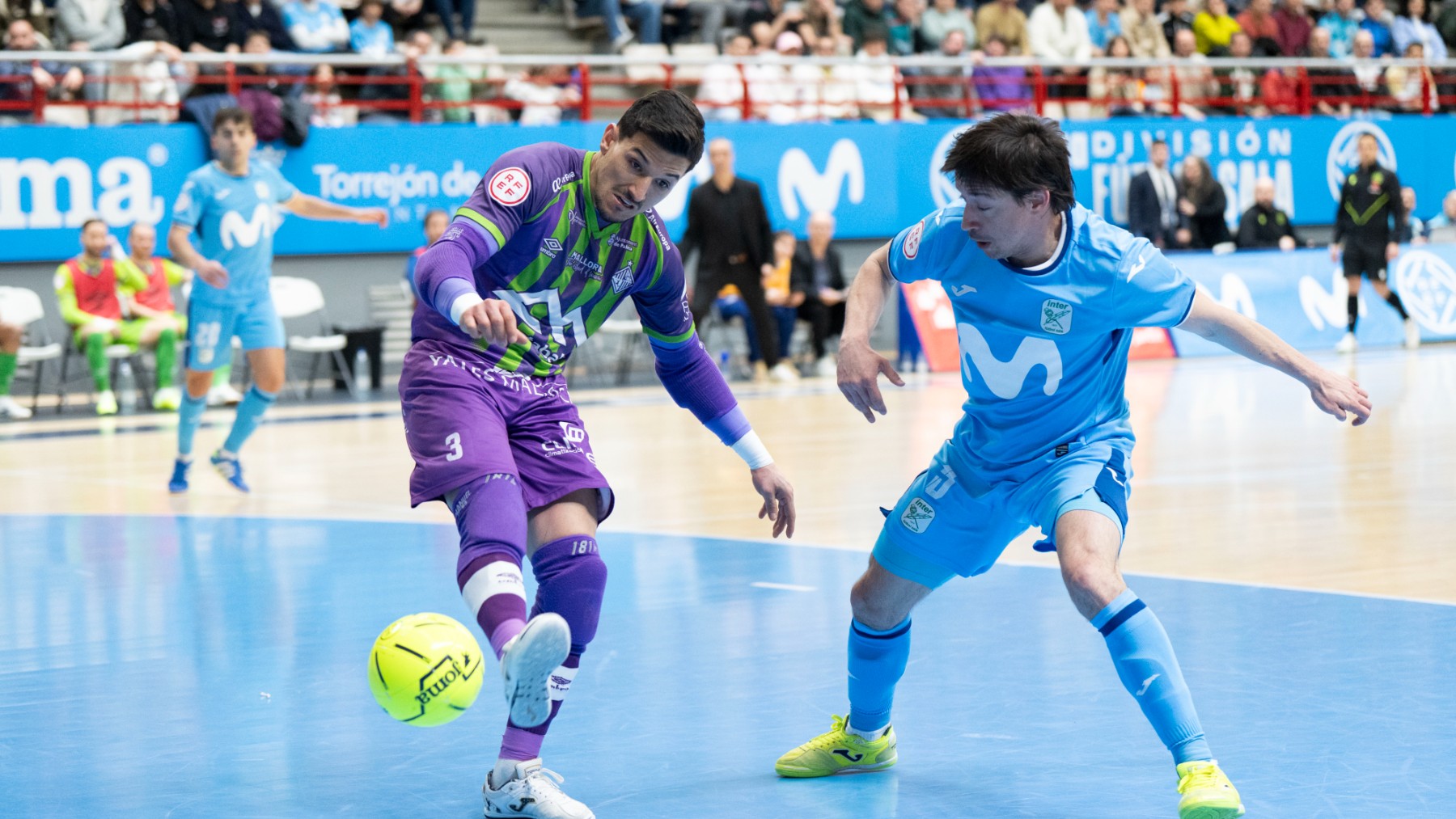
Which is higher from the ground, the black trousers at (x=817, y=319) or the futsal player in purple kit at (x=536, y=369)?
the futsal player in purple kit at (x=536, y=369)

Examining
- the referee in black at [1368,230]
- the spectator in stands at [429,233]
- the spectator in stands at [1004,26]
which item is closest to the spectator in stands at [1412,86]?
the referee in black at [1368,230]

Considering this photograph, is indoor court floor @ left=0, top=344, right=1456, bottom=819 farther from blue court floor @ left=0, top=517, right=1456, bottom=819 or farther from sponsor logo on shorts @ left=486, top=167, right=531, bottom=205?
sponsor logo on shorts @ left=486, top=167, right=531, bottom=205

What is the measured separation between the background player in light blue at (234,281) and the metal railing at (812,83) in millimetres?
6579

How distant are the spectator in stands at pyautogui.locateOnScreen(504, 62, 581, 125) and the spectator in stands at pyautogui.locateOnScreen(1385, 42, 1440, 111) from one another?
1312 cm

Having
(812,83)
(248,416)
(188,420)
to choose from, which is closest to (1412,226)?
(812,83)

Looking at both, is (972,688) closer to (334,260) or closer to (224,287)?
(224,287)

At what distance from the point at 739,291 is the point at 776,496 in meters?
13.6

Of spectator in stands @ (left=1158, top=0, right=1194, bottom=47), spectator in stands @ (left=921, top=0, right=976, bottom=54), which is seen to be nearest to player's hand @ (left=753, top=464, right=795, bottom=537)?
spectator in stands @ (left=921, top=0, right=976, bottom=54)

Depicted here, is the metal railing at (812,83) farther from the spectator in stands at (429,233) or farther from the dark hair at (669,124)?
the dark hair at (669,124)

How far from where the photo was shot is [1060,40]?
76.7 feet

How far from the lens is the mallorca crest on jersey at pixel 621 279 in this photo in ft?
15.3

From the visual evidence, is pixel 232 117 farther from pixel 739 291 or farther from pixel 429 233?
pixel 739 291

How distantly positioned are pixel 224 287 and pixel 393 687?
7.25 metres

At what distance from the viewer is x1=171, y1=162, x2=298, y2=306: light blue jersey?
10.8 meters
